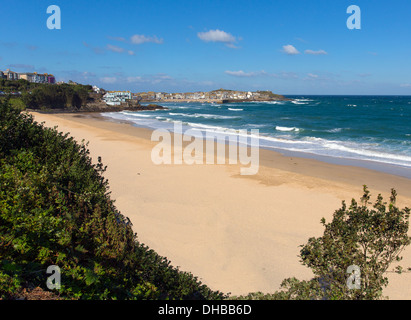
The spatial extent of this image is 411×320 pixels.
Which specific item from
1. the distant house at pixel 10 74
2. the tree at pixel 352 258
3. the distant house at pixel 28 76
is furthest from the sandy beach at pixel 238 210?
the distant house at pixel 28 76

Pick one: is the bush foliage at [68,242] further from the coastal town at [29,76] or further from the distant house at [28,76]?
the distant house at [28,76]

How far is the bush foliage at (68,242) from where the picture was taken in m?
2.94

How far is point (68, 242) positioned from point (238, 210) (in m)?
6.96

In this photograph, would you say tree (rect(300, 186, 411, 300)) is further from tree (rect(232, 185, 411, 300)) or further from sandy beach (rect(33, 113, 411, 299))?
sandy beach (rect(33, 113, 411, 299))

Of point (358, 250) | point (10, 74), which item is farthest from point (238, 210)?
point (10, 74)

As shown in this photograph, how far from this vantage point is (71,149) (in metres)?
5.99

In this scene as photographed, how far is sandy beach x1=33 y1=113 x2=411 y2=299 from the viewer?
650 cm

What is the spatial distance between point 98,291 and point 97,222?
1307 mm

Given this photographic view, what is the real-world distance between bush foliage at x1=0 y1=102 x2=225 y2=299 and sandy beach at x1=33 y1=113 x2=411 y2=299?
2398 mm

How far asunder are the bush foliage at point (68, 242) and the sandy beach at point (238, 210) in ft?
7.87

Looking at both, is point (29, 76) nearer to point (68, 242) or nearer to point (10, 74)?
point (10, 74)

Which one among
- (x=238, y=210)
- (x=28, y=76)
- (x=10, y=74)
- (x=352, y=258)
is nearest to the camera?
(x=352, y=258)

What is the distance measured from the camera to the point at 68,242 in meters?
3.26
